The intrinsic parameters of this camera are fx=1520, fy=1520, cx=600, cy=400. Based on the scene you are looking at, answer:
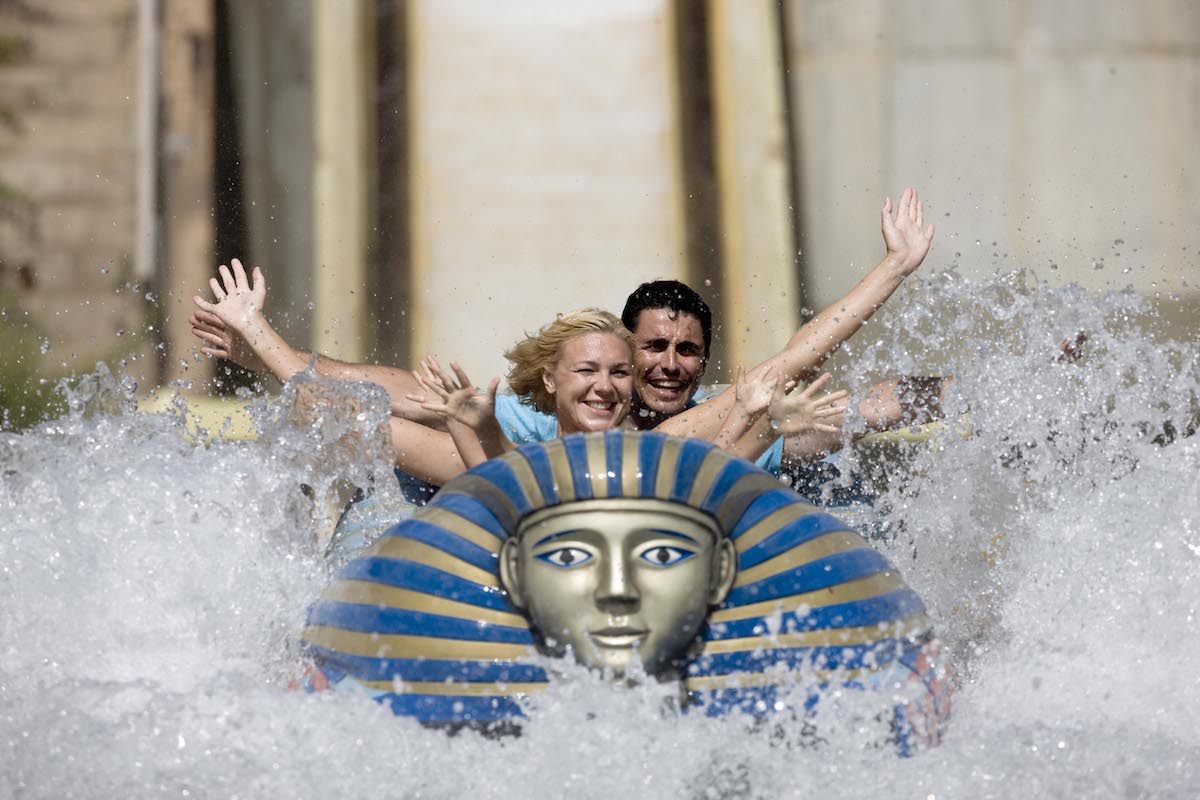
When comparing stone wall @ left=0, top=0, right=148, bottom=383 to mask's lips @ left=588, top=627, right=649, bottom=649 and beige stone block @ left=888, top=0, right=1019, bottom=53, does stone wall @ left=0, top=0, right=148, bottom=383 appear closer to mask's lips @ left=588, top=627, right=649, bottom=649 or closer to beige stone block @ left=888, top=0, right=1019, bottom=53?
beige stone block @ left=888, top=0, right=1019, bottom=53

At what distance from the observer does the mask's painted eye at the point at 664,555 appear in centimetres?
211

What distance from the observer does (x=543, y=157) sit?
5910mm

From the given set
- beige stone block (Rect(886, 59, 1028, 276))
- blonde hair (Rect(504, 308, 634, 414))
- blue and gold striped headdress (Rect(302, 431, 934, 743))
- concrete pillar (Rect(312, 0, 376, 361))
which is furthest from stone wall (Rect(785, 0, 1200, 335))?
blue and gold striped headdress (Rect(302, 431, 934, 743))

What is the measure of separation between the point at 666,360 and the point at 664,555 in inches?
52.8

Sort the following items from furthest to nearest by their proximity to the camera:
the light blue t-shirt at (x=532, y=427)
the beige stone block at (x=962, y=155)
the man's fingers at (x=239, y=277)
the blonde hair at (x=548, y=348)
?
the beige stone block at (x=962, y=155), the man's fingers at (x=239, y=277), the light blue t-shirt at (x=532, y=427), the blonde hair at (x=548, y=348)

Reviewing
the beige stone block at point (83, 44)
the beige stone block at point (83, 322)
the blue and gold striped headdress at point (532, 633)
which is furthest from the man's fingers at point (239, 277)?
the beige stone block at point (83, 44)

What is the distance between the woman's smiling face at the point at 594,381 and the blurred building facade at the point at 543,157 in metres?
2.68

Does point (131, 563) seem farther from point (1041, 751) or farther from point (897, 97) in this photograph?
point (897, 97)

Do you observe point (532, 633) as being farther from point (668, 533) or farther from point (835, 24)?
point (835, 24)

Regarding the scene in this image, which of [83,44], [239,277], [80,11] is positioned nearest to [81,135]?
[83,44]

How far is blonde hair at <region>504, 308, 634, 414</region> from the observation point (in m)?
3.11

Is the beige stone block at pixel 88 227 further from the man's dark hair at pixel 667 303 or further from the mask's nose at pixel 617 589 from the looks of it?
the mask's nose at pixel 617 589

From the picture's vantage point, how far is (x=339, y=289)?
228 inches

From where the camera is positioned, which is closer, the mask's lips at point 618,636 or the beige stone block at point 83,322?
the mask's lips at point 618,636
